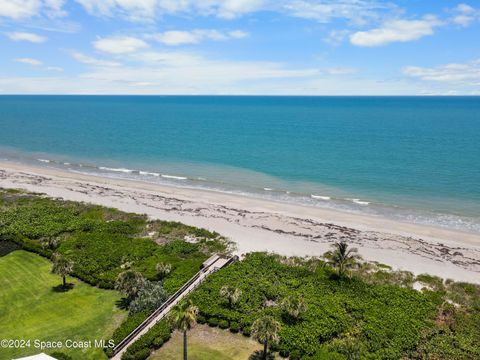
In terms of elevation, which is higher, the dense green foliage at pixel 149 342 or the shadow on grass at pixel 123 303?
the dense green foliage at pixel 149 342

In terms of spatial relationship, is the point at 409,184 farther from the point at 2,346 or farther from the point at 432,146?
the point at 2,346

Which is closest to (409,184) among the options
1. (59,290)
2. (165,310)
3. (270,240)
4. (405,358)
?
(270,240)

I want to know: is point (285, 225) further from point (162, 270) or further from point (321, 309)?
point (321, 309)

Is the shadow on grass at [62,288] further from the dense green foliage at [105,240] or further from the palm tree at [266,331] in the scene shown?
the palm tree at [266,331]

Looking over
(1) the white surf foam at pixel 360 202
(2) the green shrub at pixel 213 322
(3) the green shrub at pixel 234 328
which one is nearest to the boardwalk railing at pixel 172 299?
(2) the green shrub at pixel 213 322

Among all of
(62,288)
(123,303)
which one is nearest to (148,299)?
(123,303)

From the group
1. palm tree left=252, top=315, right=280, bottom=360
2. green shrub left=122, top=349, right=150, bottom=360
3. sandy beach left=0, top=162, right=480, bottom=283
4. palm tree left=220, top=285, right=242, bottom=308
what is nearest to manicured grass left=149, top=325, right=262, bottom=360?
green shrub left=122, top=349, right=150, bottom=360

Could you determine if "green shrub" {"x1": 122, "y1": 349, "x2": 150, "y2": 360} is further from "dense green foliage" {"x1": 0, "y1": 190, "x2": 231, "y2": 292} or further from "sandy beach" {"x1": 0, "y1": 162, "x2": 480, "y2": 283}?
"sandy beach" {"x1": 0, "y1": 162, "x2": 480, "y2": 283}
